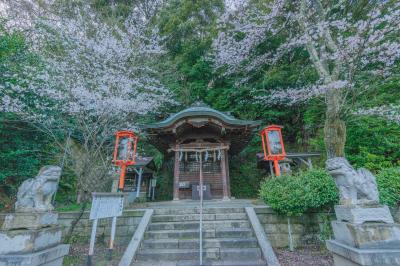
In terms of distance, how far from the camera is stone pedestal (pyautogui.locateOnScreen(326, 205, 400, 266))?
246 centimetres

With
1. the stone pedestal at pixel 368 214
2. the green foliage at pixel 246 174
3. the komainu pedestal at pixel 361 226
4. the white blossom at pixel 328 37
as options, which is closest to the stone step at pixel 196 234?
the komainu pedestal at pixel 361 226

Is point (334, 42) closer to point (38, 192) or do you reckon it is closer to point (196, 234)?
point (196, 234)

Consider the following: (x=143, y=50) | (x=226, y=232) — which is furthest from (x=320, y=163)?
(x=143, y=50)

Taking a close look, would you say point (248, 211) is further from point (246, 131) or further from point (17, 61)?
point (17, 61)

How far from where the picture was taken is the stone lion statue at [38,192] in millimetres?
2881

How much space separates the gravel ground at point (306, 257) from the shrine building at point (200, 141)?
3727 mm

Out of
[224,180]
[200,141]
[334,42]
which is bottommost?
[224,180]

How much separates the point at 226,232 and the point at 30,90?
8.84 metres

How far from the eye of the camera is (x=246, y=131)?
8.29 metres

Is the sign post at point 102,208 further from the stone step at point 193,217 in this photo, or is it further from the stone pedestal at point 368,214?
the stone pedestal at point 368,214

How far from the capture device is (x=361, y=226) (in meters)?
2.65

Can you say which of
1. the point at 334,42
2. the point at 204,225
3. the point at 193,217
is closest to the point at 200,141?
the point at 193,217

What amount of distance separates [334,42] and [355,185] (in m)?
6.87

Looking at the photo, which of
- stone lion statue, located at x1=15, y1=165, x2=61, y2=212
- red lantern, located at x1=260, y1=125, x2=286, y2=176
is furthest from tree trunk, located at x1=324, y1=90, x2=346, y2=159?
stone lion statue, located at x1=15, y1=165, x2=61, y2=212
